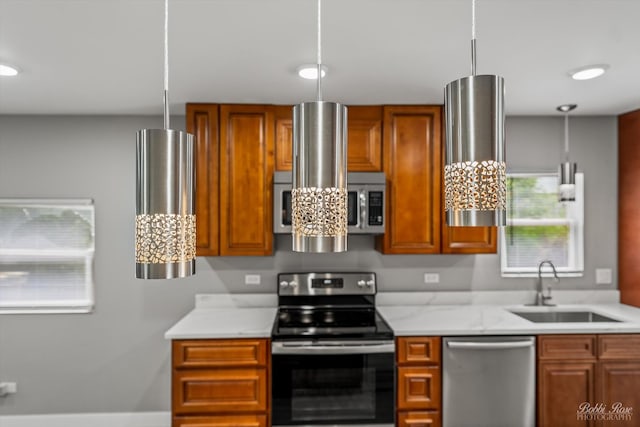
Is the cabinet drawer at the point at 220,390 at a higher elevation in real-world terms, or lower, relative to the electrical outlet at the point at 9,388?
higher

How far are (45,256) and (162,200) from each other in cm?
301

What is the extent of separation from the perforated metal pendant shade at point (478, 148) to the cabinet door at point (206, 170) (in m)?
2.31

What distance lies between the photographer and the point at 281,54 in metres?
2.01

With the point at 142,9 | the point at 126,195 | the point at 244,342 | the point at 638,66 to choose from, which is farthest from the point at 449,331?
the point at 126,195

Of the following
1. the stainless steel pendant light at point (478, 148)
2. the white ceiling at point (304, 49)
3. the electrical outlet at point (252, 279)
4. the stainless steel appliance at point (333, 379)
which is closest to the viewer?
the stainless steel pendant light at point (478, 148)

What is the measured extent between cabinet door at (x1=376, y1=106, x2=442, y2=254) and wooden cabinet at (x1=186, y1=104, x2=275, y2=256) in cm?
84

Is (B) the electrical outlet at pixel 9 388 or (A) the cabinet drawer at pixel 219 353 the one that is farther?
(B) the electrical outlet at pixel 9 388

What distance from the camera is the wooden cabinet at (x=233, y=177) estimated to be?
284 cm

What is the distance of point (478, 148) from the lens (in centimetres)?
72

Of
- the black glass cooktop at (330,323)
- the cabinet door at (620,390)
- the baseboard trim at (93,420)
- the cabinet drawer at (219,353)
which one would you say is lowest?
the baseboard trim at (93,420)

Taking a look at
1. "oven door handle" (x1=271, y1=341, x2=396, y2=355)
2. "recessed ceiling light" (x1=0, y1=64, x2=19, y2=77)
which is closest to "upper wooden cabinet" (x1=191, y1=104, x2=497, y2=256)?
"oven door handle" (x1=271, y1=341, x2=396, y2=355)

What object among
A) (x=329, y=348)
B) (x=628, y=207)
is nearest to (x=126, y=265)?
(x=329, y=348)

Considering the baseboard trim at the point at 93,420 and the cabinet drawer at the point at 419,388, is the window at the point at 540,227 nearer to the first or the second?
the cabinet drawer at the point at 419,388

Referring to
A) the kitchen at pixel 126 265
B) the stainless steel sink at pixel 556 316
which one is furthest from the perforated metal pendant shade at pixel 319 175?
the stainless steel sink at pixel 556 316
